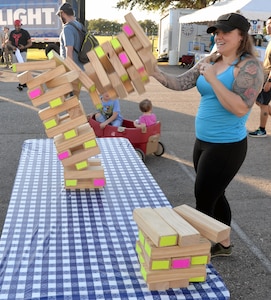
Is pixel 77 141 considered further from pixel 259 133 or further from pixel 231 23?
pixel 259 133

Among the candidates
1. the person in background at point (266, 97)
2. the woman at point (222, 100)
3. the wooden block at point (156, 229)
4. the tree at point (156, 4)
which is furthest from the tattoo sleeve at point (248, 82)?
the tree at point (156, 4)

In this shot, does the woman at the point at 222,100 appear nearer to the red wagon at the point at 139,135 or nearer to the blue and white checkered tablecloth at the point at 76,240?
the blue and white checkered tablecloth at the point at 76,240

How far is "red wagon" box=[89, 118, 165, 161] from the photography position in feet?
16.1

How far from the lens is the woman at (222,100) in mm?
2230

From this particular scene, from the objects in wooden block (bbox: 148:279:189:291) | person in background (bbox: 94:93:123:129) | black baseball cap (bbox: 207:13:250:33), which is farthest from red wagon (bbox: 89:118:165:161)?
wooden block (bbox: 148:279:189:291)

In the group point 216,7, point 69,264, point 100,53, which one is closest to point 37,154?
point 100,53

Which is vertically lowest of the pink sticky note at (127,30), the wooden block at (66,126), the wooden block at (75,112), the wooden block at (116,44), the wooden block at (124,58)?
the wooden block at (66,126)

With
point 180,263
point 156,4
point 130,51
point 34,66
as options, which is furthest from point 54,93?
point 156,4

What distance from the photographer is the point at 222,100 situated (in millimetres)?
2240

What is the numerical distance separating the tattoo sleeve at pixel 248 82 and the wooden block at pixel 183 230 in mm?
874

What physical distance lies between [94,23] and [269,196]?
260ft

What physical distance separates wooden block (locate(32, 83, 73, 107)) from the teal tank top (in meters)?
0.83

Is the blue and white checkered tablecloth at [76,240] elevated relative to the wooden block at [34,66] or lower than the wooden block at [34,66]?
lower

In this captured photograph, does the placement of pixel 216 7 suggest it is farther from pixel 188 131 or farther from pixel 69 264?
pixel 69 264
